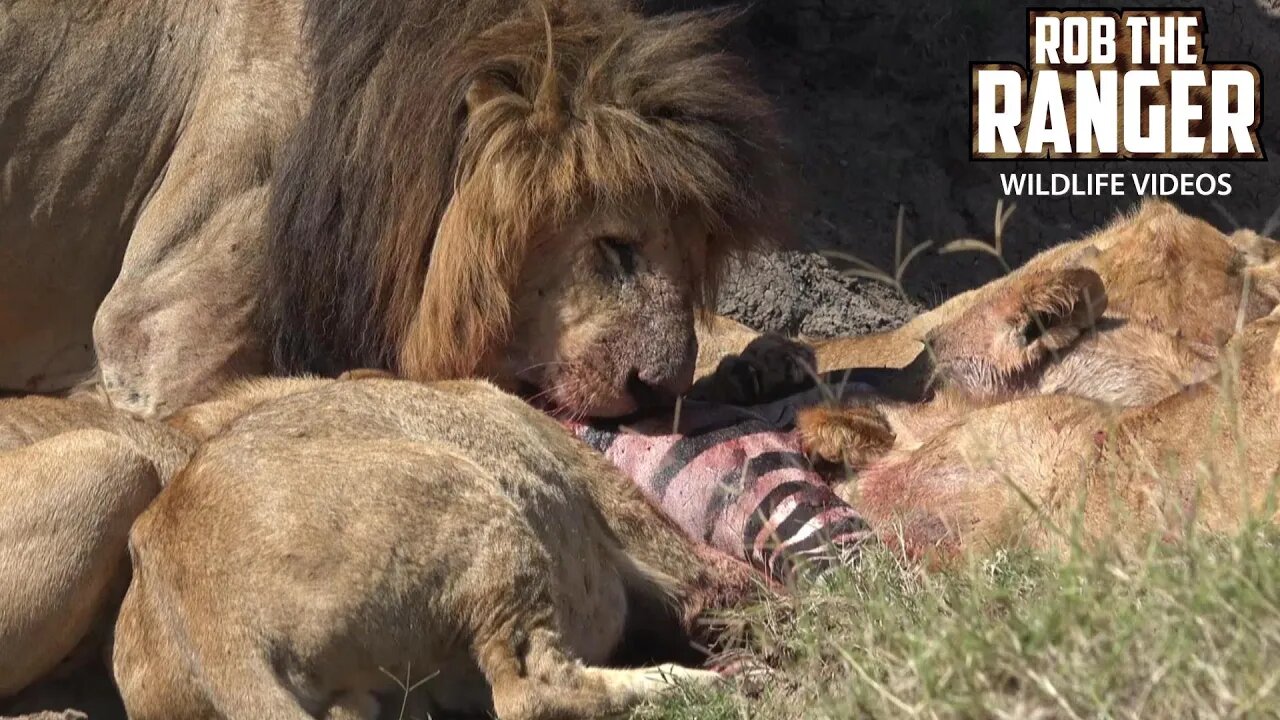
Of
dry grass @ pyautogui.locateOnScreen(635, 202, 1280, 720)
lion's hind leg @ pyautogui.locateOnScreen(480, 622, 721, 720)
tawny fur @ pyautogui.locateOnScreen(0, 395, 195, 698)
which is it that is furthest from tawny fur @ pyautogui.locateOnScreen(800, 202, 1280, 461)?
tawny fur @ pyautogui.locateOnScreen(0, 395, 195, 698)

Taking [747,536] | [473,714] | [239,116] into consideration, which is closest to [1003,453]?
[747,536]

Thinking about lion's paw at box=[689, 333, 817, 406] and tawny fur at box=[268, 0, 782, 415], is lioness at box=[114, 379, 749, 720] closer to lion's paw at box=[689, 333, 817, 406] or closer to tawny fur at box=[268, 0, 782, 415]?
tawny fur at box=[268, 0, 782, 415]

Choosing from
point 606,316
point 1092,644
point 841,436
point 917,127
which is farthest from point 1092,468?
point 917,127

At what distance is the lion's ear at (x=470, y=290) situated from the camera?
5.50 meters

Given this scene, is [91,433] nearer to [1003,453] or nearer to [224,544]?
[224,544]

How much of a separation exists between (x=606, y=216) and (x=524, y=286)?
305 mm

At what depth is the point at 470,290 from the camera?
5523 millimetres

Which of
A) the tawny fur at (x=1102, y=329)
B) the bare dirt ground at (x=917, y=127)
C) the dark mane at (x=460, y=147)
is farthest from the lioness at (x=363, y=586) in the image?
the bare dirt ground at (x=917, y=127)

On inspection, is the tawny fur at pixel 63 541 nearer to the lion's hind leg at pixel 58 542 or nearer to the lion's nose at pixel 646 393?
the lion's hind leg at pixel 58 542

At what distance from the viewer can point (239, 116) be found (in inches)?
252

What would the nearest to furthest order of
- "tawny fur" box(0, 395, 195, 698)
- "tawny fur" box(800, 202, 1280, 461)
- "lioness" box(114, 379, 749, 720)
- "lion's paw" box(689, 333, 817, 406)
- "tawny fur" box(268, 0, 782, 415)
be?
"lioness" box(114, 379, 749, 720)
"tawny fur" box(0, 395, 195, 698)
"tawny fur" box(268, 0, 782, 415)
"tawny fur" box(800, 202, 1280, 461)
"lion's paw" box(689, 333, 817, 406)

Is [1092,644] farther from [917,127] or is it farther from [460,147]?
[917,127]

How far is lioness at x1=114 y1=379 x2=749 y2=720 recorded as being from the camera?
4031mm

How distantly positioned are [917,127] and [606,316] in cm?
434
